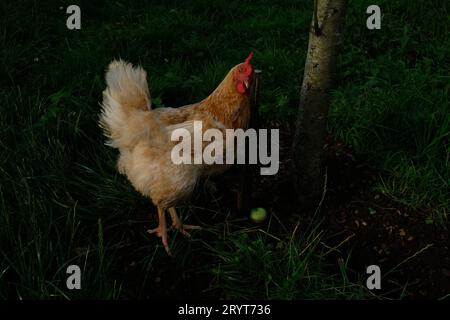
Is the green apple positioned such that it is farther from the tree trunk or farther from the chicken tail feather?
the chicken tail feather

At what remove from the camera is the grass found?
2.16 meters

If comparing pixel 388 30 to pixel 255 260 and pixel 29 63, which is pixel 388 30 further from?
pixel 29 63

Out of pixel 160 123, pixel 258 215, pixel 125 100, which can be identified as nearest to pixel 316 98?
pixel 258 215

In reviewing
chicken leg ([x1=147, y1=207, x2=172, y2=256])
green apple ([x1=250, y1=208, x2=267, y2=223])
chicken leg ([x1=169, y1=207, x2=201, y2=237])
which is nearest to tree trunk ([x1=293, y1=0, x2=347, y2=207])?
green apple ([x1=250, y1=208, x2=267, y2=223])

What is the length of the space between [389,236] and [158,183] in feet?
4.49

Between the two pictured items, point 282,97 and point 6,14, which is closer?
point 282,97

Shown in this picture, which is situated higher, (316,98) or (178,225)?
(316,98)

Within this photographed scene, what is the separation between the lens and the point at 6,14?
4410 millimetres

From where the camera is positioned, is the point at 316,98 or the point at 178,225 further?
the point at 178,225

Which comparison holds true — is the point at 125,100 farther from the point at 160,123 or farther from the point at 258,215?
the point at 258,215

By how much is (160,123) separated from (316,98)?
2.83 ft

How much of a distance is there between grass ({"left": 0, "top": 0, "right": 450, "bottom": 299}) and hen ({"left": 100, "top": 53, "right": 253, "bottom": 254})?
313 mm

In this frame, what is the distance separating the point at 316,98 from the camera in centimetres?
226
